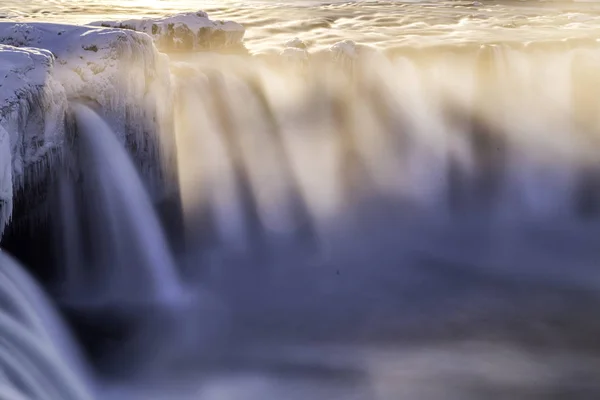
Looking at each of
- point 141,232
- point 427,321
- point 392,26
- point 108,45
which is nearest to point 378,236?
point 427,321

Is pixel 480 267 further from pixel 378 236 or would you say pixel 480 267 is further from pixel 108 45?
pixel 108 45

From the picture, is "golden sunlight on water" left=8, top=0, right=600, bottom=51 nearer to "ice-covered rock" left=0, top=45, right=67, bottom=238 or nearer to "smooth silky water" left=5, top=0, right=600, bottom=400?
"smooth silky water" left=5, top=0, right=600, bottom=400

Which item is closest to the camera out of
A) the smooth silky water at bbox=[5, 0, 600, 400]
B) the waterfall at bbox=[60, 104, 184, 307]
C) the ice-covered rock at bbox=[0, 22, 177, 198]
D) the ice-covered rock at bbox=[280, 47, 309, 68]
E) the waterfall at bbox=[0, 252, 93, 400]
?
the waterfall at bbox=[0, 252, 93, 400]

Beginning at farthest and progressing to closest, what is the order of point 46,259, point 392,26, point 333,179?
1. point 392,26
2. point 333,179
3. point 46,259

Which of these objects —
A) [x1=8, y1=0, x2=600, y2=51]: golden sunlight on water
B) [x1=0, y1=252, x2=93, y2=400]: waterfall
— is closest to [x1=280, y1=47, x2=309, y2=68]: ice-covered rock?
[x1=8, y1=0, x2=600, y2=51]: golden sunlight on water

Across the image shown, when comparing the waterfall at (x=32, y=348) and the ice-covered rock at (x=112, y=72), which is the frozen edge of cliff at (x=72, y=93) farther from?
the waterfall at (x=32, y=348)
